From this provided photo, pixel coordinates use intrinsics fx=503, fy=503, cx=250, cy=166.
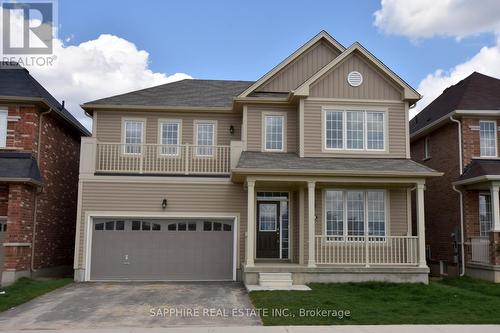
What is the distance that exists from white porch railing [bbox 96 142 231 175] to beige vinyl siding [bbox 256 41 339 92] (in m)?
2.87

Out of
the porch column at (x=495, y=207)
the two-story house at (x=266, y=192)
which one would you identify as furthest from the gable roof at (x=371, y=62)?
the porch column at (x=495, y=207)

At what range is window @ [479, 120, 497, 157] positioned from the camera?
56.9 ft

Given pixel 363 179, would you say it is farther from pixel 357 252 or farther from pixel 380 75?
pixel 380 75

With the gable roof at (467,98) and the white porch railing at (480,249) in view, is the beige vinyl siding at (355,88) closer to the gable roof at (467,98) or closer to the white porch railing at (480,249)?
the gable roof at (467,98)

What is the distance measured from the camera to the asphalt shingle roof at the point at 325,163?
48.3 ft

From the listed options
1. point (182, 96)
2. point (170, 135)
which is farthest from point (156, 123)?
point (182, 96)

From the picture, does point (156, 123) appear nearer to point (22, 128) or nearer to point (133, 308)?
point (22, 128)

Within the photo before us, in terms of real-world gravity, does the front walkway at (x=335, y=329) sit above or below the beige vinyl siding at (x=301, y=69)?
below

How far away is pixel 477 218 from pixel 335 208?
16.6 feet

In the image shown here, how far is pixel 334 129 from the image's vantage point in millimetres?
16156

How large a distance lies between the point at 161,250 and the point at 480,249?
1029cm

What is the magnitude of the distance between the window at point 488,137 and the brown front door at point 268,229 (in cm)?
740

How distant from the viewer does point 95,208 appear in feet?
52.3

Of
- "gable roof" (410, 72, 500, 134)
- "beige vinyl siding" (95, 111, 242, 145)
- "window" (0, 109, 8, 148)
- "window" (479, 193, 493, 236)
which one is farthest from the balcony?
"window" (479, 193, 493, 236)
